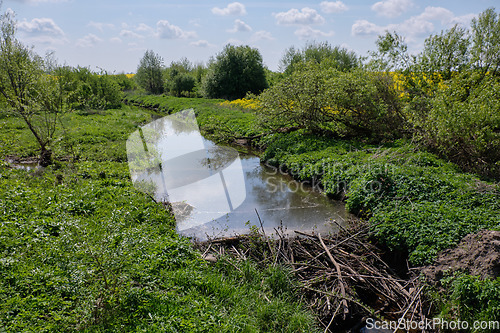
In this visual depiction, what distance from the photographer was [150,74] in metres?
61.3

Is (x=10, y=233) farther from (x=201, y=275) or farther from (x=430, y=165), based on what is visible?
(x=430, y=165)

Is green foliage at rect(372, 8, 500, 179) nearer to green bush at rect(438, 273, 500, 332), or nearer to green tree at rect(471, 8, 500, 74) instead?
green tree at rect(471, 8, 500, 74)

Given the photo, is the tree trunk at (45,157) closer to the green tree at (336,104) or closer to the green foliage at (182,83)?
the green tree at (336,104)

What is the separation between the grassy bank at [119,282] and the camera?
4879 millimetres

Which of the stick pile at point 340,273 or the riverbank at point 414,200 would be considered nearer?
the riverbank at point 414,200

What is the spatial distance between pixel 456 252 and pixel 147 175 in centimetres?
987

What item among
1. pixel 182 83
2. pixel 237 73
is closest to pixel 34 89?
pixel 237 73

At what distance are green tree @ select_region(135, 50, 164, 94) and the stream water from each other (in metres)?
53.9

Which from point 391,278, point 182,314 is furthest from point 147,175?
point 391,278

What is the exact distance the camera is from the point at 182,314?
5.11m

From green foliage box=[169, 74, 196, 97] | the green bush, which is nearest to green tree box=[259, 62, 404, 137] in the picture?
the green bush

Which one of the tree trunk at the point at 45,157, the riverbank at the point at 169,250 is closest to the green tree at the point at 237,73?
the tree trunk at the point at 45,157

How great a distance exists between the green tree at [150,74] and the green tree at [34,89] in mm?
46076

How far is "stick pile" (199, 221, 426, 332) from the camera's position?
237 inches
